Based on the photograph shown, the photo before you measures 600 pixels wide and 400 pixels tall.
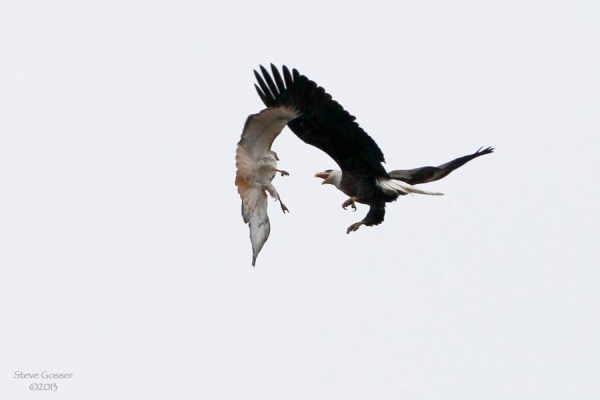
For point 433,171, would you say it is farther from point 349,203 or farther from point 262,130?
point 262,130

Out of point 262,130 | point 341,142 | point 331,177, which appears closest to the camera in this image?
point 262,130

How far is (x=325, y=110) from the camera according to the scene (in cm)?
2042

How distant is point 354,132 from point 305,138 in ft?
1.96

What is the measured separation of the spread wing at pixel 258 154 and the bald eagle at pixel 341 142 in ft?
0.66

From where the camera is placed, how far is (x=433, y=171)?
21641 mm

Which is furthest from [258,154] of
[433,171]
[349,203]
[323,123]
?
[433,171]

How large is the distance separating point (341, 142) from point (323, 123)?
1.25ft

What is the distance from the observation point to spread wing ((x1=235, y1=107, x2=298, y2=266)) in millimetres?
20031

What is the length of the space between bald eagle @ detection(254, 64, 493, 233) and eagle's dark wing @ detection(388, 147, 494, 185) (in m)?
0.01

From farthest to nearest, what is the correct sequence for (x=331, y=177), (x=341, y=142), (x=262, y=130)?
(x=331, y=177)
(x=341, y=142)
(x=262, y=130)

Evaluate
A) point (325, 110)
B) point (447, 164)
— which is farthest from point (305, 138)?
point (447, 164)

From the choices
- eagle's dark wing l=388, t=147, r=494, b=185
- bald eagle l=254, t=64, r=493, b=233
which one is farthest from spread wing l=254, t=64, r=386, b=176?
eagle's dark wing l=388, t=147, r=494, b=185

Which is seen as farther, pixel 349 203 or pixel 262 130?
pixel 349 203

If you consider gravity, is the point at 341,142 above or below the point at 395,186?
above
